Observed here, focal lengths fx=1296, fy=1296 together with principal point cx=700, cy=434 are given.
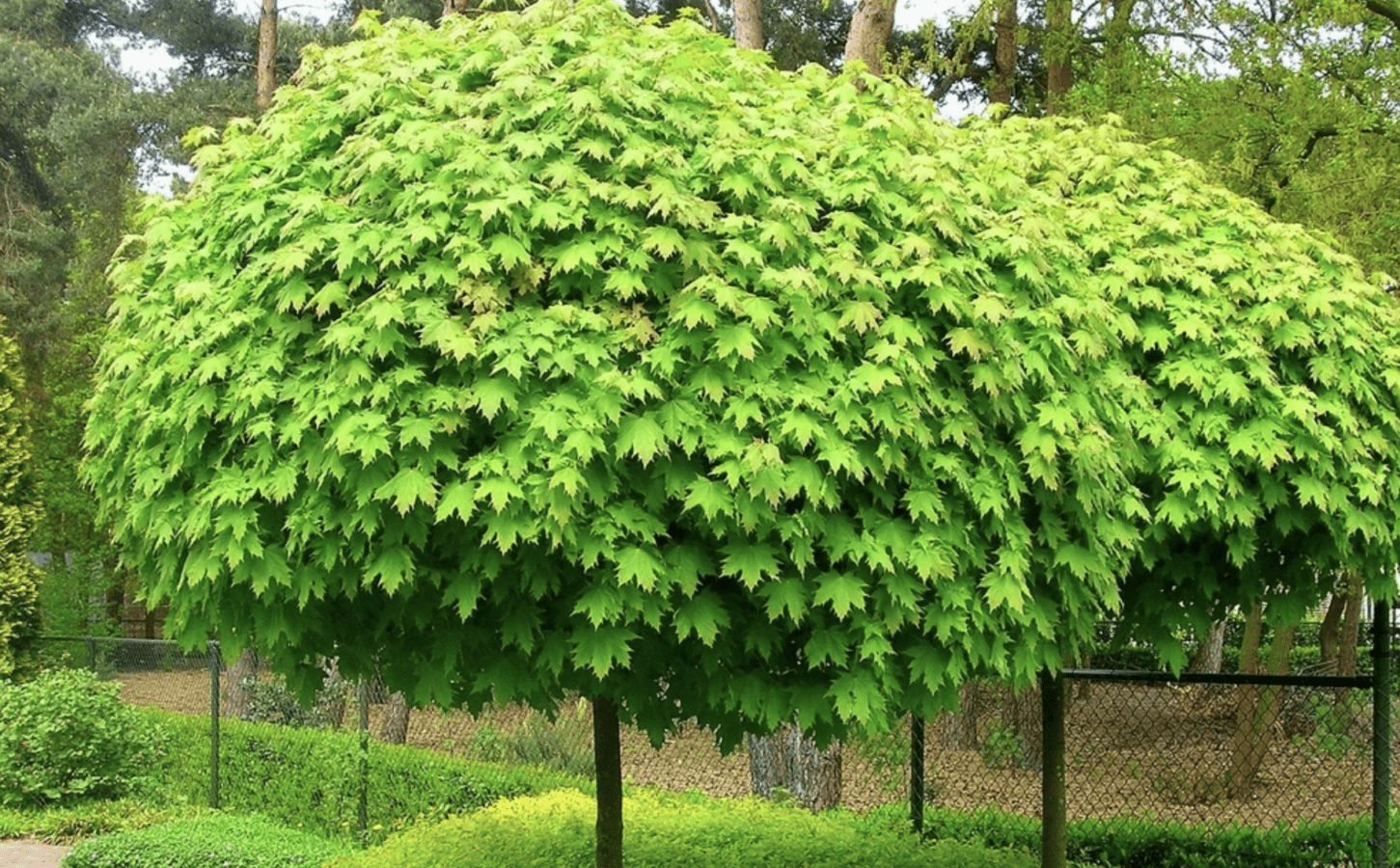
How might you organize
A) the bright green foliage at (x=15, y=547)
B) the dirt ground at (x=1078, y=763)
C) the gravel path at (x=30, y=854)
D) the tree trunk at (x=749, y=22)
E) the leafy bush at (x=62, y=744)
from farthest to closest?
the bright green foliage at (x=15, y=547) < the dirt ground at (x=1078, y=763) < the leafy bush at (x=62, y=744) < the tree trunk at (x=749, y=22) < the gravel path at (x=30, y=854)

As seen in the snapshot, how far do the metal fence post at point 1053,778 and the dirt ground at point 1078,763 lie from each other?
16.5 ft

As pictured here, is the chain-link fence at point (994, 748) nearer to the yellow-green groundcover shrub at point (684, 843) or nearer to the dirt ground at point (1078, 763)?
the dirt ground at point (1078, 763)

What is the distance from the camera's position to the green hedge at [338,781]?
10.8 meters

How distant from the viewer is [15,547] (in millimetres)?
15422

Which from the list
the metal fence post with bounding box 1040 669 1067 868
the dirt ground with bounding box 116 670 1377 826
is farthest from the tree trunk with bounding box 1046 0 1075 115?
the metal fence post with bounding box 1040 669 1067 868

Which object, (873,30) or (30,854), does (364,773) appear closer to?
(30,854)

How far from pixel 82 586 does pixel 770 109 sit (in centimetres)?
2380

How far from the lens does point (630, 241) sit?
15.5 feet

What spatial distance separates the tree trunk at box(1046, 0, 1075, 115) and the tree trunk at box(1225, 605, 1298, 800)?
6558 millimetres

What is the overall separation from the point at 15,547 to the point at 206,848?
8.60m

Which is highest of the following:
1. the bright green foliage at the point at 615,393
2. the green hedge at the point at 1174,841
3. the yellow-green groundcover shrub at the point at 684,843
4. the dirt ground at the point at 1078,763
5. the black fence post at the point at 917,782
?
the bright green foliage at the point at 615,393

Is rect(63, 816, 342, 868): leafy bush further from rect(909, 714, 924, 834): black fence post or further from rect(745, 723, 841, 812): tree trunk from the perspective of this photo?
rect(909, 714, 924, 834): black fence post

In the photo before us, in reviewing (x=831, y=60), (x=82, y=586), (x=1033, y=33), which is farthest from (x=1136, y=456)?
(x=82, y=586)

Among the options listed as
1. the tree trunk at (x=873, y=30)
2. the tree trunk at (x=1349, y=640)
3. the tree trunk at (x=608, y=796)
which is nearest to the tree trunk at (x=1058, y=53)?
the tree trunk at (x=873, y=30)
